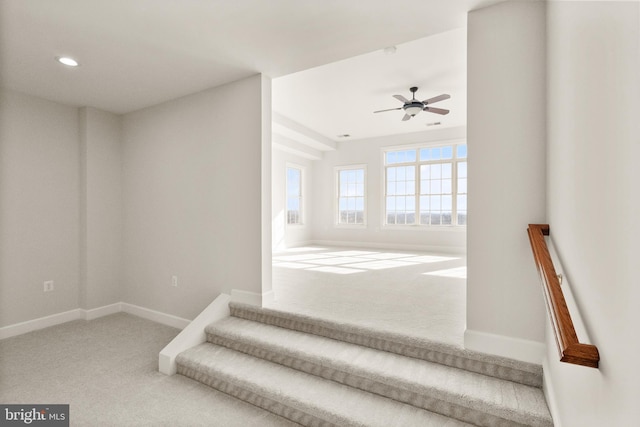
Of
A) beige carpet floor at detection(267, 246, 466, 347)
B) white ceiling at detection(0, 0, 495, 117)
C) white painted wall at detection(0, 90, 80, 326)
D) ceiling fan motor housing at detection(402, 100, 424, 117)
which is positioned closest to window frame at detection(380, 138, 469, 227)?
beige carpet floor at detection(267, 246, 466, 347)

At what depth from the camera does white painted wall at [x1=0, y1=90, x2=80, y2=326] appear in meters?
3.40

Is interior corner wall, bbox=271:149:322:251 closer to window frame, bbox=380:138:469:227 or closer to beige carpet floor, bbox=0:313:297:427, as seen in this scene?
window frame, bbox=380:138:469:227

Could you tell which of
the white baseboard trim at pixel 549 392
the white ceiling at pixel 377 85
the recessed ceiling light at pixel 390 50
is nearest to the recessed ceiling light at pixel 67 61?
the white ceiling at pixel 377 85

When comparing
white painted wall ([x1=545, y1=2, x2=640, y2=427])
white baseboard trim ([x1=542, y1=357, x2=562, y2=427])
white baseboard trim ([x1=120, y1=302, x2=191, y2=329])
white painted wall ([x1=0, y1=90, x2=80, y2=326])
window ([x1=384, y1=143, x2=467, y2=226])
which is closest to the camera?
white painted wall ([x1=545, y1=2, x2=640, y2=427])

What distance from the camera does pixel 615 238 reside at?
80 centimetres

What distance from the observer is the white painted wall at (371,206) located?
7.15 meters

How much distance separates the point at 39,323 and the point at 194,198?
2.37 meters

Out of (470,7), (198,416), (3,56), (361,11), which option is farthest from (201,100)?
(198,416)

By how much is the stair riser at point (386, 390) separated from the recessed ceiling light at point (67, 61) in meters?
2.93

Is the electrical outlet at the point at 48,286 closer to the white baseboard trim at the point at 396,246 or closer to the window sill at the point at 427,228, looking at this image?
the white baseboard trim at the point at 396,246

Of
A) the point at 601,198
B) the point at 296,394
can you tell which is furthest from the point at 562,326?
the point at 296,394

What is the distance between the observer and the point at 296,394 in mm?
2125

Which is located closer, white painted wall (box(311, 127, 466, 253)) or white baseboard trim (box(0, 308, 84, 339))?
white baseboard trim (box(0, 308, 84, 339))

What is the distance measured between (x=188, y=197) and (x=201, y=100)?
1124 mm
